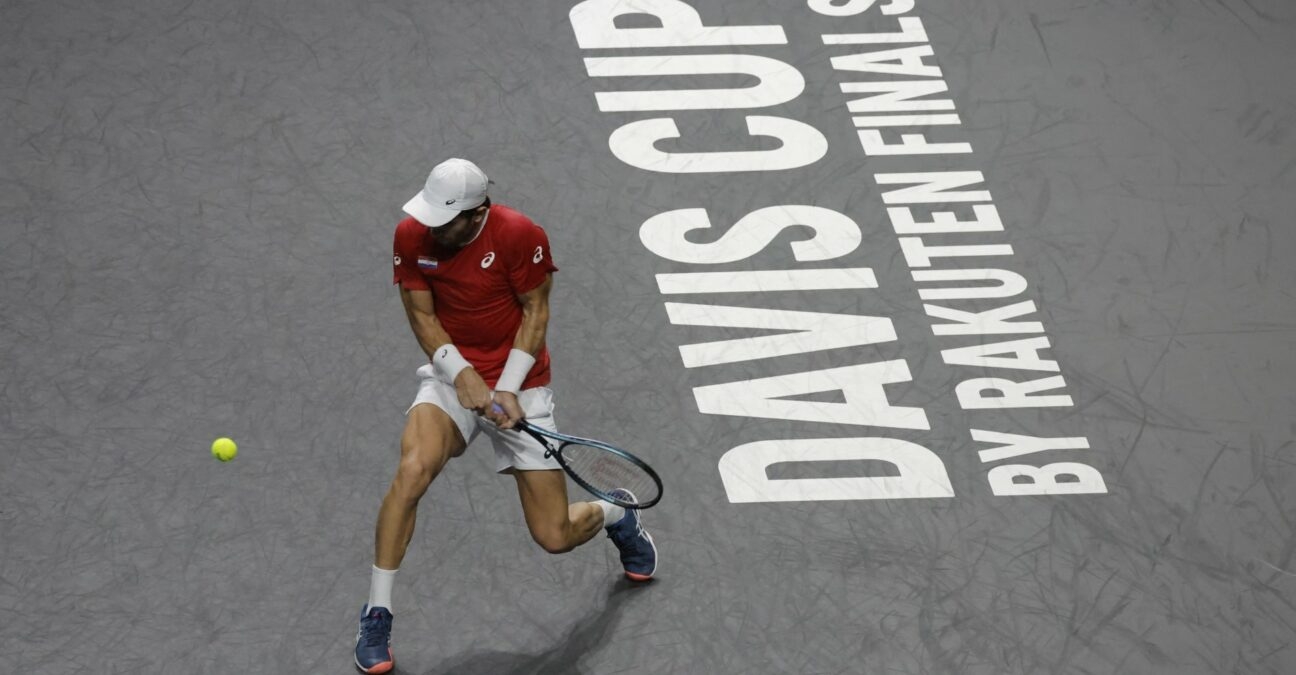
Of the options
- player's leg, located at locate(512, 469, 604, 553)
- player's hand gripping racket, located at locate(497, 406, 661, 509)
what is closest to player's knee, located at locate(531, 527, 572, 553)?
player's leg, located at locate(512, 469, 604, 553)

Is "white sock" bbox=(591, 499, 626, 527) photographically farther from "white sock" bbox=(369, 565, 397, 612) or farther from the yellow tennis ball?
the yellow tennis ball

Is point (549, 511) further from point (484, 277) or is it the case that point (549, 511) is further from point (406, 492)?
point (484, 277)

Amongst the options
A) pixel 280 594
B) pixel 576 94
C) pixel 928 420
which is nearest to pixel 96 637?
pixel 280 594

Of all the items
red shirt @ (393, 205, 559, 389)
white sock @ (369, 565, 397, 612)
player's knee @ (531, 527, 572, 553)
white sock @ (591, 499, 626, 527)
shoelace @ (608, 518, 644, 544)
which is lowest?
shoelace @ (608, 518, 644, 544)

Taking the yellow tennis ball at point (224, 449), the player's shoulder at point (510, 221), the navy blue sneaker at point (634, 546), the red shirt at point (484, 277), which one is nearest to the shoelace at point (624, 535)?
the navy blue sneaker at point (634, 546)

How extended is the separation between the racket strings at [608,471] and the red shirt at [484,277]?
1.03 ft

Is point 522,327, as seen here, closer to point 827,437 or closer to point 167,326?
point 827,437

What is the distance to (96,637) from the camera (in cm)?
579

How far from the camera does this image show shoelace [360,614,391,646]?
225 inches

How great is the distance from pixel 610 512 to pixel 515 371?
74 cm

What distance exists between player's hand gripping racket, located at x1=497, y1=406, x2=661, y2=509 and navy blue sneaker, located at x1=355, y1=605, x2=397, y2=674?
0.83 metres

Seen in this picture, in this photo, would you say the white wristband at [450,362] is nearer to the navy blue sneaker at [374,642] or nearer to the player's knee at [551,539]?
the player's knee at [551,539]

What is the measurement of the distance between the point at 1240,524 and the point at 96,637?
4575mm

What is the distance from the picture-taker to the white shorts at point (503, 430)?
5.76m
